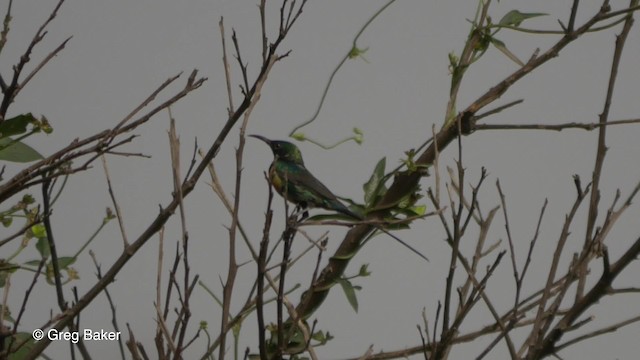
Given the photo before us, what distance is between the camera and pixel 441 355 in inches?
68.6

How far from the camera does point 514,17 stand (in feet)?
8.51

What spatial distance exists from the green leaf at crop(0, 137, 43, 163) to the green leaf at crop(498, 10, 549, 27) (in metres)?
1.26

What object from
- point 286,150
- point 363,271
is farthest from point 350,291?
point 286,150

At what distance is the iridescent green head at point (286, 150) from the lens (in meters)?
3.61

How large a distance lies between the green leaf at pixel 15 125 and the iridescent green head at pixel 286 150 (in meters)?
1.56

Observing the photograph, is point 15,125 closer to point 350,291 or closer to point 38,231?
point 38,231

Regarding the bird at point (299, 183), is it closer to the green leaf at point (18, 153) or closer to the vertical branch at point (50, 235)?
the green leaf at point (18, 153)

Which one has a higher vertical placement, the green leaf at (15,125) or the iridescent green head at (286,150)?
the iridescent green head at (286,150)

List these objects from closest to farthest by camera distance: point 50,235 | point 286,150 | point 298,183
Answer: point 50,235 → point 298,183 → point 286,150

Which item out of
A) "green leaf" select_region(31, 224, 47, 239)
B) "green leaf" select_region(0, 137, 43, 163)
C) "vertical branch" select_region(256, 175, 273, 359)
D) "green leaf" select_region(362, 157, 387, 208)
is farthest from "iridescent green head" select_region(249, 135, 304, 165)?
"vertical branch" select_region(256, 175, 273, 359)

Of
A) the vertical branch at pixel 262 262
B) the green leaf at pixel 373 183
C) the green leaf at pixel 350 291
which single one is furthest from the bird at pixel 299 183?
the vertical branch at pixel 262 262

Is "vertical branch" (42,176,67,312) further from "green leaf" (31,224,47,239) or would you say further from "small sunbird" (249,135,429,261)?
"small sunbird" (249,135,429,261)

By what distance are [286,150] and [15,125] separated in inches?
69.0

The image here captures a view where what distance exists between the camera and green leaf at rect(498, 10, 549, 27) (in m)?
2.57
